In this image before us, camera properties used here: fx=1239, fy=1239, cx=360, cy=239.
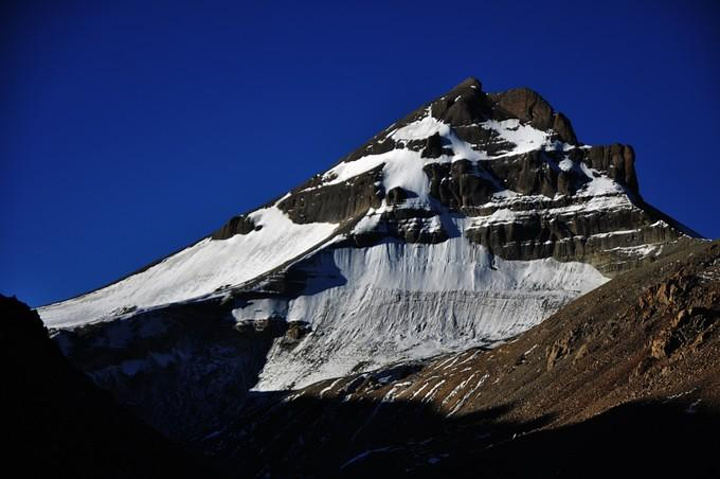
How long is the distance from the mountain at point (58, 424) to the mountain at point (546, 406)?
2565 centimetres

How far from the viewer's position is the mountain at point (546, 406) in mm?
78688

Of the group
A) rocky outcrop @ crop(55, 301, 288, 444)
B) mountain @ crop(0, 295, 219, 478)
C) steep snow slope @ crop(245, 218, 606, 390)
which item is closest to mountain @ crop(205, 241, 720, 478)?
rocky outcrop @ crop(55, 301, 288, 444)

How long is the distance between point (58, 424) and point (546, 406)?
57.2m

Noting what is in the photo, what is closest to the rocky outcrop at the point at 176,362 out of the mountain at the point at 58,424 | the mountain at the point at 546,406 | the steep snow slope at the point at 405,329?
the steep snow slope at the point at 405,329

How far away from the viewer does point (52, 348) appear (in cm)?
7112

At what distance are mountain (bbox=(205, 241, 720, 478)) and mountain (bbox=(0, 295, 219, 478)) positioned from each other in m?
25.7

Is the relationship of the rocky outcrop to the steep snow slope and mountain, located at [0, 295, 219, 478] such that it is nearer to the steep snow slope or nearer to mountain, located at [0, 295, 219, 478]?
Answer: the steep snow slope

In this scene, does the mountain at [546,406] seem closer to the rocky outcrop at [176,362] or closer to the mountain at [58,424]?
the rocky outcrop at [176,362]

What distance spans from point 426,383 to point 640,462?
72637 millimetres

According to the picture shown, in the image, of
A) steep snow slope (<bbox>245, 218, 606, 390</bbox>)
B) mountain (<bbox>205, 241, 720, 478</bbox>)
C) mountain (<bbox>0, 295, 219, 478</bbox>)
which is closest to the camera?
mountain (<bbox>0, 295, 219, 478</bbox>)

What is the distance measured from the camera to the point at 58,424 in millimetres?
61125

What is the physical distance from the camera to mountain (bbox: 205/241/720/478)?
7869cm

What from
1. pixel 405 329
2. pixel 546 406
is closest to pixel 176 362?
pixel 405 329

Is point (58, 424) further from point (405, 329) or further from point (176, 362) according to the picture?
point (405, 329)
